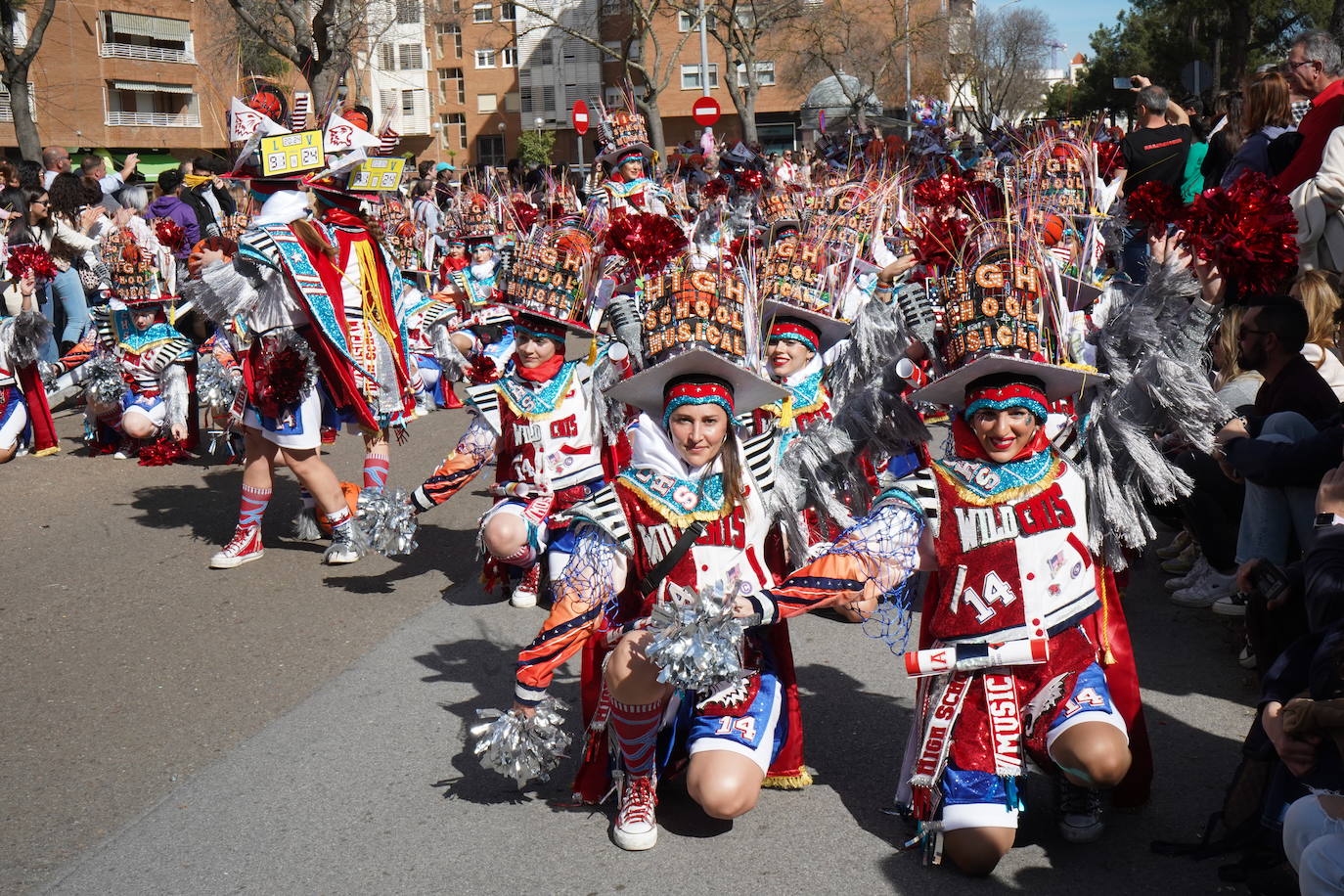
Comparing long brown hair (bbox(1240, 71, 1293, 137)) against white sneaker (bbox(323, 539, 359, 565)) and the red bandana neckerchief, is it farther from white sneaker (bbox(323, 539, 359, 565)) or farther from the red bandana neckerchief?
white sneaker (bbox(323, 539, 359, 565))

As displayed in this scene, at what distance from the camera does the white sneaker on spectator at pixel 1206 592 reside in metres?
5.68

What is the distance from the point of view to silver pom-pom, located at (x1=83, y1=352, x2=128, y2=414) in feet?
30.9

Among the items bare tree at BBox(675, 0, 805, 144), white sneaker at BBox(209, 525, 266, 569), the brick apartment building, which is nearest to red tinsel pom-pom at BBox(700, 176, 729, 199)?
white sneaker at BBox(209, 525, 266, 569)

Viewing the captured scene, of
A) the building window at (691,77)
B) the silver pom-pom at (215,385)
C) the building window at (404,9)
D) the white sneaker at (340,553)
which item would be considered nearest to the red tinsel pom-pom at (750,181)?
the silver pom-pom at (215,385)

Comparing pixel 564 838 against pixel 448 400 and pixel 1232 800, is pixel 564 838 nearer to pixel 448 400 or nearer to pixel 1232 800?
pixel 1232 800

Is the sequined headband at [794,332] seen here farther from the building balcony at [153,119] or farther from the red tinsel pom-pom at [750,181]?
the building balcony at [153,119]

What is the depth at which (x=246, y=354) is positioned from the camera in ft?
21.4

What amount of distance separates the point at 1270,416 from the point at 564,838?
280 cm

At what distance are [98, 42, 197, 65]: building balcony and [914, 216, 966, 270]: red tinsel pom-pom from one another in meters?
45.1

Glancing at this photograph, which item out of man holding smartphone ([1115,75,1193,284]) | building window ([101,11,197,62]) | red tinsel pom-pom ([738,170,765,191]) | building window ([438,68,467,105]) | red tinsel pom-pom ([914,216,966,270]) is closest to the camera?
red tinsel pom-pom ([914,216,966,270])

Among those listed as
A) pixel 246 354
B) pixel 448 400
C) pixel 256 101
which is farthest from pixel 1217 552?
pixel 448 400

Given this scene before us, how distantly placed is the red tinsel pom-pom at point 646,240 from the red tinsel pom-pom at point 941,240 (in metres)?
1.08

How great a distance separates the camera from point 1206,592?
5.72m

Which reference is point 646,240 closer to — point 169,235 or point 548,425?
point 548,425
